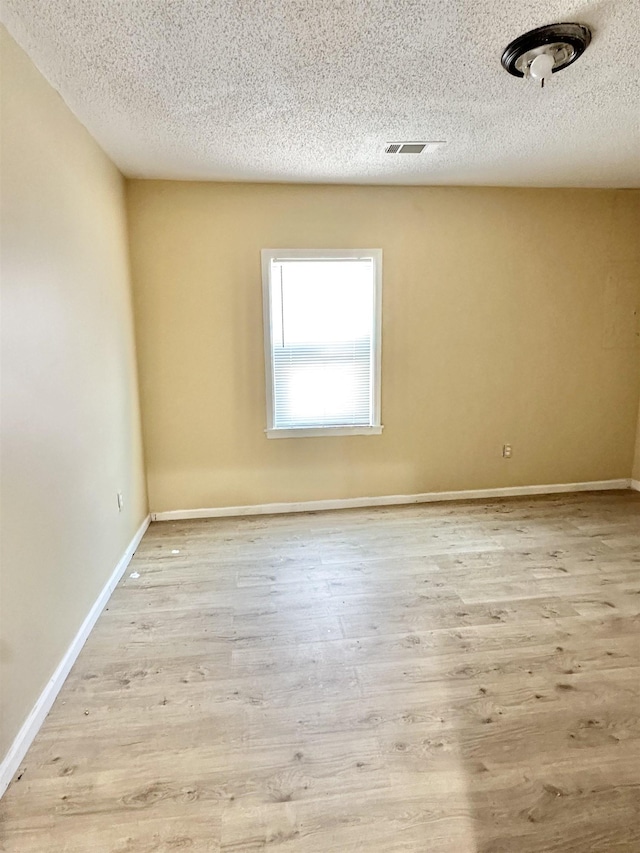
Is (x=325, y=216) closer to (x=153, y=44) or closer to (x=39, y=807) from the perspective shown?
(x=153, y=44)

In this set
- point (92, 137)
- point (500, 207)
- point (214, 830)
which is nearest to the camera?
point (214, 830)

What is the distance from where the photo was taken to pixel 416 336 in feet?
12.5

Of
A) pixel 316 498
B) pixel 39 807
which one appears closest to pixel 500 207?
pixel 316 498

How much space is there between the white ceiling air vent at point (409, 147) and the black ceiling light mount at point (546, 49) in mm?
863

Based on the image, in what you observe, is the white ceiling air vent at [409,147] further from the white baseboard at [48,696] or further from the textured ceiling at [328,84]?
the white baseboard at [48,696]

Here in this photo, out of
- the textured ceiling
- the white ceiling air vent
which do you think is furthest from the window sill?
the white ceiling air vent

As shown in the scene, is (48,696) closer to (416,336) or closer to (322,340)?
(322,340)

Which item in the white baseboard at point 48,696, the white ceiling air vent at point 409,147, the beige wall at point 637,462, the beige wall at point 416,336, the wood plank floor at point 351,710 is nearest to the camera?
the wood plank floor at point 351,710

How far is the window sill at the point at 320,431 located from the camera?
12.4 feet

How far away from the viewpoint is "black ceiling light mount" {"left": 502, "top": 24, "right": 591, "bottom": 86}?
1.72m

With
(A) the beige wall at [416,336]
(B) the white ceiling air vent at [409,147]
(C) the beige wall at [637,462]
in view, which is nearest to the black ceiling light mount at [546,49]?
(B) the white ceiling air vent at [409,147]

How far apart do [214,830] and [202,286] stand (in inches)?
123

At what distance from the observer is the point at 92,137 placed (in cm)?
261

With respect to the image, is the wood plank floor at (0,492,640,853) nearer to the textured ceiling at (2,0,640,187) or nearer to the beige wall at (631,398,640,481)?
the beige wall at (631,398,640,481)
